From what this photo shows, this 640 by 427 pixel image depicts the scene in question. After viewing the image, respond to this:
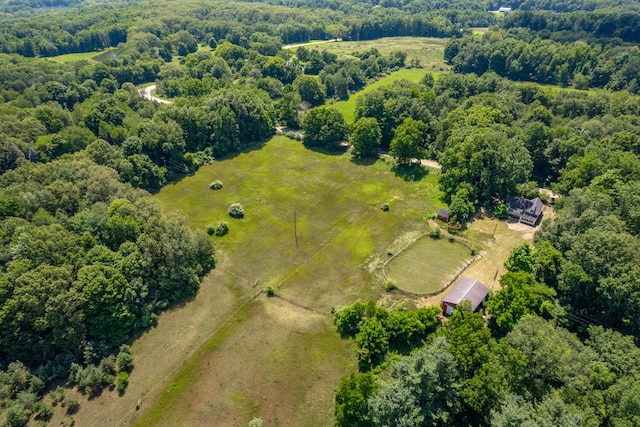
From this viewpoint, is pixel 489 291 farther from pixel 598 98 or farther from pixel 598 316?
pixel 598 98

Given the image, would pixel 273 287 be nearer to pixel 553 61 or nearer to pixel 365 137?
pixel 365 137

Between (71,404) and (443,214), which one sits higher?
(443,214)

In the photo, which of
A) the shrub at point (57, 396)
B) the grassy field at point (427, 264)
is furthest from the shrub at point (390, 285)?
the shrub at point (57, 396)

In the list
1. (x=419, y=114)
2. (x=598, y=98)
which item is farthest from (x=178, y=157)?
(x=598, y=98)

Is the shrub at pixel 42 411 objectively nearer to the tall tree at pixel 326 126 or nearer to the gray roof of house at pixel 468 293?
the gray roof of house at pixel 468 293

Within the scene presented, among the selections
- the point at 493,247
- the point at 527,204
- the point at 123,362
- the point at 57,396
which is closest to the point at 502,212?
the point at 527,204
